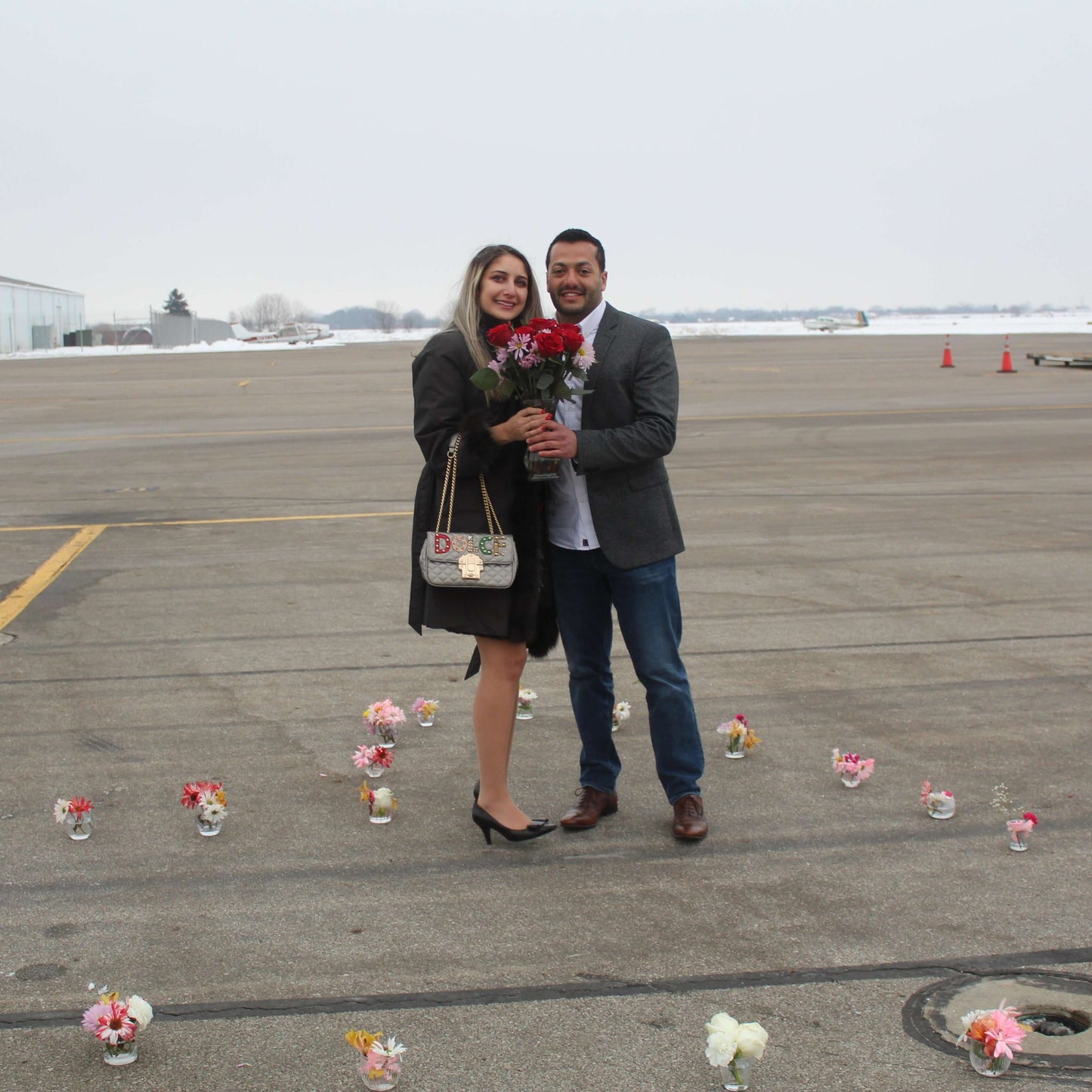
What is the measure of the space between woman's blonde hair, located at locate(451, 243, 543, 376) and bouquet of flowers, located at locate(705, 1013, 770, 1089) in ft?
6.83

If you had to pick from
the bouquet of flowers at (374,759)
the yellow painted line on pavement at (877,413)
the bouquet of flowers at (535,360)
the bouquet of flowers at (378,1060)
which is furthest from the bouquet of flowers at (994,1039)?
the yellow painted line on pavement at (877,413)

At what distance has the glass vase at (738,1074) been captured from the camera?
9.16ft

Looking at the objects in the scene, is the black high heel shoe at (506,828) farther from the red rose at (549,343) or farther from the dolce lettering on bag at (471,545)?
the red rose at (549,343)

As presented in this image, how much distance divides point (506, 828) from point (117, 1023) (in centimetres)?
153

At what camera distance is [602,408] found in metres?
4.23

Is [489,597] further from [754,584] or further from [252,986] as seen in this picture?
[754,584]

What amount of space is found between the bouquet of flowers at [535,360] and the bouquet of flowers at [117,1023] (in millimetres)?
1916

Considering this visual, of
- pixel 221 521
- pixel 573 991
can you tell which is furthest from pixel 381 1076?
pixel 221 521

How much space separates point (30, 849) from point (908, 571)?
5932mm

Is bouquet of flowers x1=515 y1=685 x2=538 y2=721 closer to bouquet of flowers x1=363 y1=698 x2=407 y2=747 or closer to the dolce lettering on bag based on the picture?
bouquet of flowers x1=363 y1=698 x2=407 y2=747

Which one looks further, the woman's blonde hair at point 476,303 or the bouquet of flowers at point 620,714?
the bouquet of flowers at point 620,714

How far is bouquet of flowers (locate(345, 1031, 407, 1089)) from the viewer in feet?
9.22

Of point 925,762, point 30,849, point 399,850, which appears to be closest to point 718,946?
point 399,850

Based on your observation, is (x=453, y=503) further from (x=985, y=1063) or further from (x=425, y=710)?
(x=985, y=1063)
